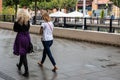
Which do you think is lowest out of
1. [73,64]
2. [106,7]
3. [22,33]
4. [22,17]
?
[73,64]

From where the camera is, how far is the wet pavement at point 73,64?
877 centimetres

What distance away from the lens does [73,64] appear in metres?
10.5

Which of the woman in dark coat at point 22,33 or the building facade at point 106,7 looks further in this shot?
the building facade at point 106,7

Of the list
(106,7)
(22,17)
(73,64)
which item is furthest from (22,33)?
(106,7)

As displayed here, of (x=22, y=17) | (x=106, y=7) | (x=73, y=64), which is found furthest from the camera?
(x=106, y=7)

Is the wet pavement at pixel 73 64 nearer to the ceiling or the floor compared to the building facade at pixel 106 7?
nearer to the floor

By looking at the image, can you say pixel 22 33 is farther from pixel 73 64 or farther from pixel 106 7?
pixel 106 7

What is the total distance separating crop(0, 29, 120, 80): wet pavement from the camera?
8.77m

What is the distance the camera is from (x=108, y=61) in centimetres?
1115

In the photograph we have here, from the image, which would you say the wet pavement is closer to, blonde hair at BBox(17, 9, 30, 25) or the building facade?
blonde hair at BBox(17, 9, 30, 25)

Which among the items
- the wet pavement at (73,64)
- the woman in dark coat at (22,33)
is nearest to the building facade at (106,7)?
the wet pavement at (73,64)

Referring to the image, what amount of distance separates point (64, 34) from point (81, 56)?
22.1 ft

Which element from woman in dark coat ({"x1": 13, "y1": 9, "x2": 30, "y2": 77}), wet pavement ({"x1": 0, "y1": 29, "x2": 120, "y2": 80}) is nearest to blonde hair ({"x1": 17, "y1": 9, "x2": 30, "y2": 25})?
woman in dark coat ({"x1": 13, "y1": 9, "x2": 30, "y2": 77})

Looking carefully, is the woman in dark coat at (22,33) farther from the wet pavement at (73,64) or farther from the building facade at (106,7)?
the building facade at (106,7)
